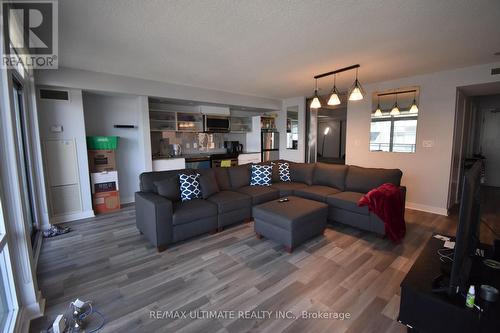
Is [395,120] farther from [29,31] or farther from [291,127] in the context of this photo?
[29,31]

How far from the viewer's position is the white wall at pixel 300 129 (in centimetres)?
631

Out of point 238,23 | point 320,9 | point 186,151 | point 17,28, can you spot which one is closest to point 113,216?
point 186,151

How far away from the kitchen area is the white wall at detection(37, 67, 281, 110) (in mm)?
426

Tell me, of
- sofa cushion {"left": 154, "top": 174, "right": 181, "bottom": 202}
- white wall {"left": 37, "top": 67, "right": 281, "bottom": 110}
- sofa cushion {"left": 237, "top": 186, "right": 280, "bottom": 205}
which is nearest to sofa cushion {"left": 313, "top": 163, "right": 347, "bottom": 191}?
sofa cushion {"left": 237, "top": 186, "right": 280, "bottom": 205}

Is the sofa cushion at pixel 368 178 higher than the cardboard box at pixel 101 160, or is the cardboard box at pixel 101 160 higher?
the cardboard box at pixel 101 160

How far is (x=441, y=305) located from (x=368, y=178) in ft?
9.14

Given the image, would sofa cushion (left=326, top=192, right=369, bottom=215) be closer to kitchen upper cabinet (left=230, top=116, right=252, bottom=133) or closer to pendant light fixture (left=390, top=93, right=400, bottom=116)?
pendant light fixture (left=390, top=93, right=400, bottom=116)

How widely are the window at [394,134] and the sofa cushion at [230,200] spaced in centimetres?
308

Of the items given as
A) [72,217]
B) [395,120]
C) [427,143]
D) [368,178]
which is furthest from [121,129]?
[427,143]

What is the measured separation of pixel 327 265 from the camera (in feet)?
8.32

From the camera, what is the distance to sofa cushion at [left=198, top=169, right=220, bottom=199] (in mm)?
3576

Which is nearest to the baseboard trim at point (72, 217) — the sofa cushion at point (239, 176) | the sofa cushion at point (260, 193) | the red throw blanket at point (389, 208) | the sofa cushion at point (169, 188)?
the sofa cushion at point (169, 188)

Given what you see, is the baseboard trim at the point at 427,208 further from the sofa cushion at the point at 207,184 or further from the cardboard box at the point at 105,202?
the cardboard box at the point at 105,202

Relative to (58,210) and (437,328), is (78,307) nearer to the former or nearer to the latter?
(437,328)
